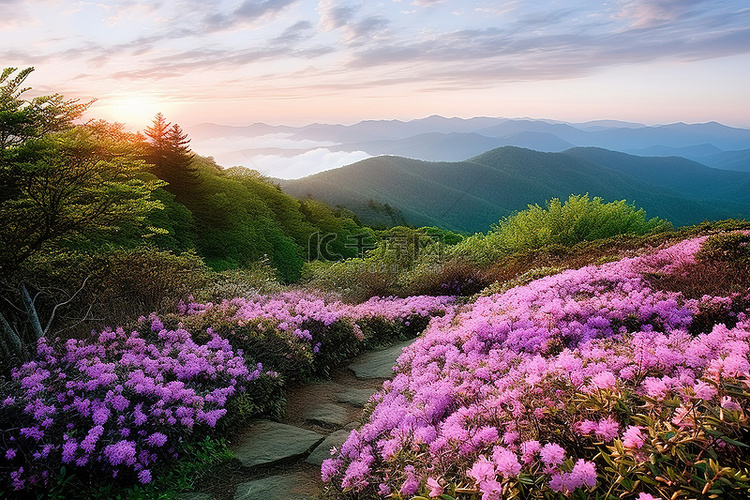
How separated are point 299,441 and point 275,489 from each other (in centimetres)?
76

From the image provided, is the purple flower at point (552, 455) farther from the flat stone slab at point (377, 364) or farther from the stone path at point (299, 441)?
the flat stone slab at point (377, 364)

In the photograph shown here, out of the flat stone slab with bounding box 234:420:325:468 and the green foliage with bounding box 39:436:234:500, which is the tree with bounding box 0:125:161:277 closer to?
the green foliage with bounding box 39:436:234:500

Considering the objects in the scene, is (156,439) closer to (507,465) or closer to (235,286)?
(507,465)

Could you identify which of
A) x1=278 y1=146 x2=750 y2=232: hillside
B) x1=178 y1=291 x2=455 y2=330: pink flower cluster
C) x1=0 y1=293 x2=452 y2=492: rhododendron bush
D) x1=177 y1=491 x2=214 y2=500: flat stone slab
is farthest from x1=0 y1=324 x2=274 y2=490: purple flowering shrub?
x1=278 y1=146 x2=750 y2=232: hillside

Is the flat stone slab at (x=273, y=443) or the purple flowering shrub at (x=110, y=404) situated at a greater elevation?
the purple flowering shrub at (x=110, y=404)

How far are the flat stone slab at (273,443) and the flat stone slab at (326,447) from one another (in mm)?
87

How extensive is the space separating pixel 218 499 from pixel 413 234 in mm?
14791

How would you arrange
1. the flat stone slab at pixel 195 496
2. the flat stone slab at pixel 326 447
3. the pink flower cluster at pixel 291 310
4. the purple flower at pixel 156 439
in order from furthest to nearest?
the pink flower cluster at pixel 291 310 → the flat stone slab at pixel 326 447 → the purple flower at pixel 156 439 → the flat stone slab at pixel 195 496

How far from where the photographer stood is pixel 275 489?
382 centimetres

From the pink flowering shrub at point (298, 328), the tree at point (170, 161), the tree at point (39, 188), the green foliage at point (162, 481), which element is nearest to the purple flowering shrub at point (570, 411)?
the green foliage at point (162, 481)

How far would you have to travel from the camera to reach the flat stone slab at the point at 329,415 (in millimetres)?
5168

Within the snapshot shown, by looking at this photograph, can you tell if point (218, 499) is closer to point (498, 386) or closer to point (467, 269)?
point (498, 386)

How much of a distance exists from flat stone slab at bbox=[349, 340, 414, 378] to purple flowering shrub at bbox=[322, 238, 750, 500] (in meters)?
2.01

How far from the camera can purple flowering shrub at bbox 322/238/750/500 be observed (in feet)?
5.88
